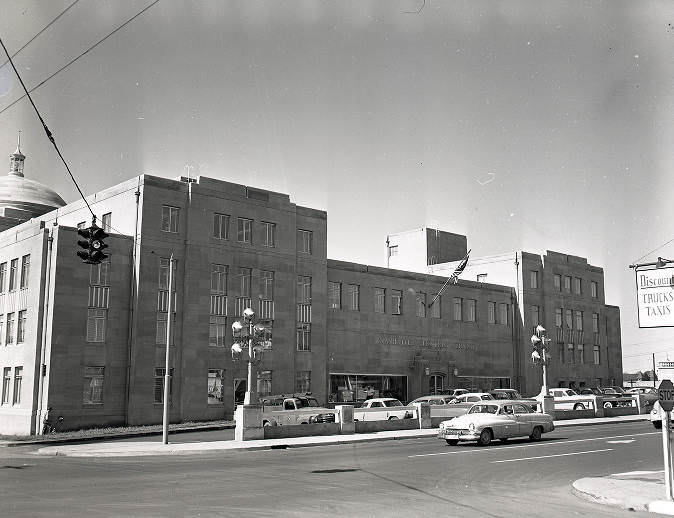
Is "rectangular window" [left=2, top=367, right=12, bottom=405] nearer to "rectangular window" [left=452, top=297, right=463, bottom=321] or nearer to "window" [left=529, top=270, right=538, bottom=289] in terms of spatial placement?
"rectangular window" [left=452, top=297, right=463, bottom=321]

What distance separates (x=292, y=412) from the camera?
33.7 m

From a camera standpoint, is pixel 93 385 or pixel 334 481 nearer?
pixel 334 481

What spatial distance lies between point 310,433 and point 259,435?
2572 mm

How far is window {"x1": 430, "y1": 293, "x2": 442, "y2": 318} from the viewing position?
59931mm

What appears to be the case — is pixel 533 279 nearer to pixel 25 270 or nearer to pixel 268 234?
pixel 268 234

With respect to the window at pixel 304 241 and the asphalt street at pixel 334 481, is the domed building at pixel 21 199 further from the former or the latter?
the asphalt street at pixel 334 481

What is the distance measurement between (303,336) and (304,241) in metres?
6.51

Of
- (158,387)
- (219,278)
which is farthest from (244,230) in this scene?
(158,387)

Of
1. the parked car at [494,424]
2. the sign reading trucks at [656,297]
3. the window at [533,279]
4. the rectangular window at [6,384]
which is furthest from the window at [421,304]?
the sign reading trucks at [656,297]

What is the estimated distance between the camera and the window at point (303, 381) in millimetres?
48969

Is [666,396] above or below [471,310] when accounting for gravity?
below

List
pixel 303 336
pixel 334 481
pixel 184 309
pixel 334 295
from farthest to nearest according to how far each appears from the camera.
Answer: pixel 334 295
pixel 303 336
pixel 184 309
pixel 334 481

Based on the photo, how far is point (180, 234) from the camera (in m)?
44.3

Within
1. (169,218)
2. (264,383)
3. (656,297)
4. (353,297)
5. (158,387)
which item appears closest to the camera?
(656,297)
